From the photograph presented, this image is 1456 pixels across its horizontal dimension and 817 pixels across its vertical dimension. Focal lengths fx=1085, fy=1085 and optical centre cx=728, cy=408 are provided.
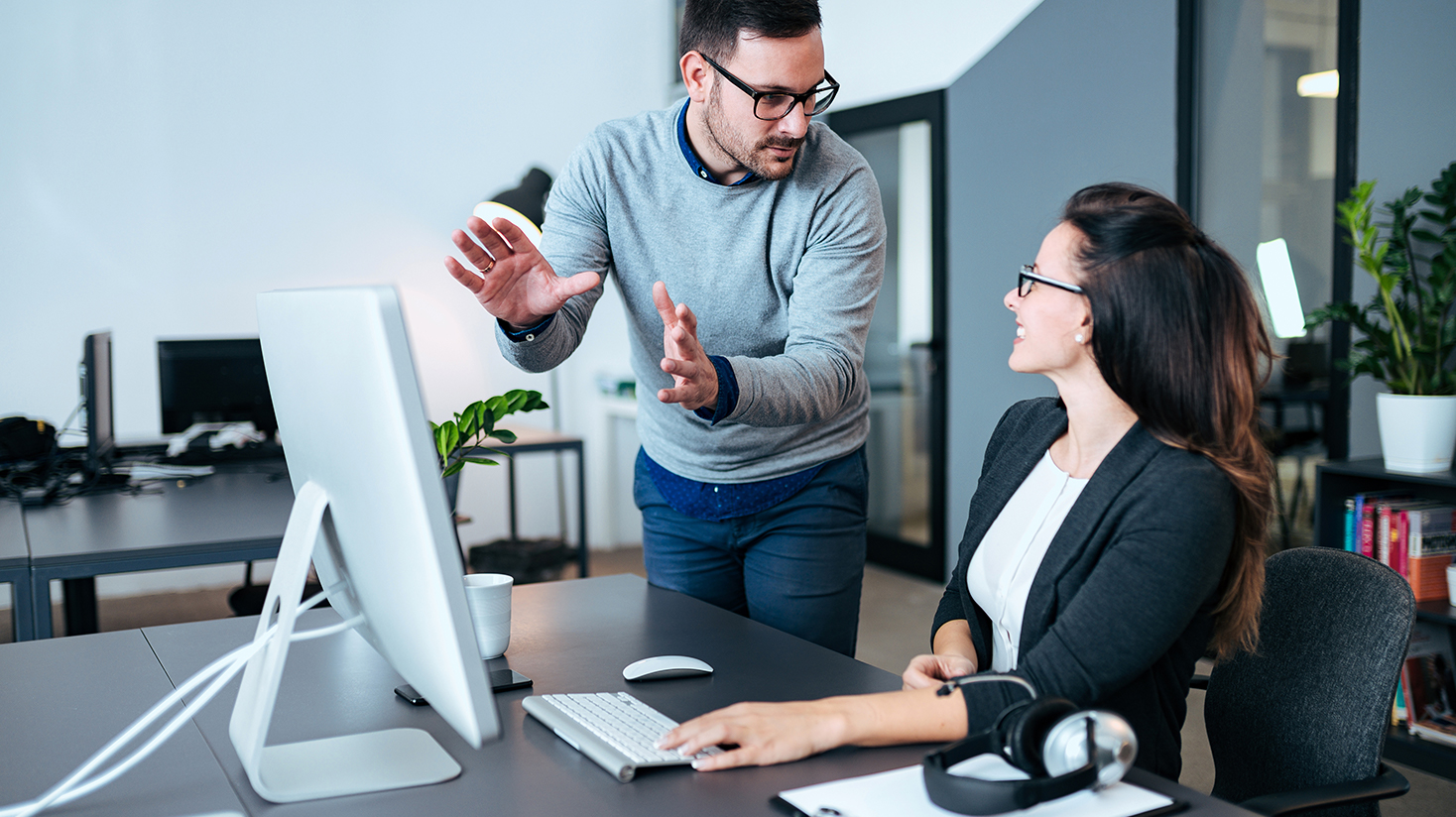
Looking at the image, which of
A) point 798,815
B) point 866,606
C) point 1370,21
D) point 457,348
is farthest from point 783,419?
point 457,348

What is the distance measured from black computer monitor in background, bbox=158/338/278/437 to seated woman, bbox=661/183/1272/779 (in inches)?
114

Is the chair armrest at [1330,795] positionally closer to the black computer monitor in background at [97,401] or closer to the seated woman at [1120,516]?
the seated woman at [1120,516]

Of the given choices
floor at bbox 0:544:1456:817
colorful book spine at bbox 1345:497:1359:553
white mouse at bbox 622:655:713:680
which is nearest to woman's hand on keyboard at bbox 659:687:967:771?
white mouse at bbox 622:655:713:680

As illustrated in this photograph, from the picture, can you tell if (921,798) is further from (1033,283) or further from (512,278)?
(512,278)

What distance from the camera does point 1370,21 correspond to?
3.09m

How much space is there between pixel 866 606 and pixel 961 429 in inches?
33.6

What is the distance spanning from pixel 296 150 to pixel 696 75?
4.03m

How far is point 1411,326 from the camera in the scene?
9.29 feet

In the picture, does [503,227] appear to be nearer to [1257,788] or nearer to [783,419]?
[783,419]

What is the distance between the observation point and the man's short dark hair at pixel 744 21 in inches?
61.1

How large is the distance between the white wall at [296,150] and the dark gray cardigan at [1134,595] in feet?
11.2

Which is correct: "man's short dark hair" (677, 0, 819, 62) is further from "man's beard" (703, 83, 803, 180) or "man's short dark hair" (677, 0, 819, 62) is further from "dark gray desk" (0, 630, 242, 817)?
"dark gray desk" (0, 630, 242, 817)

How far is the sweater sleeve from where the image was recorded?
61.9 inches

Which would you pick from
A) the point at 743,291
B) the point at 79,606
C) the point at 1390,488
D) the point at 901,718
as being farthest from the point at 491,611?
the point at 1390,488
